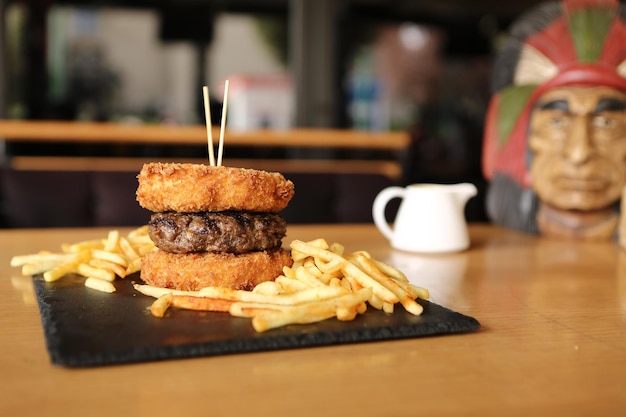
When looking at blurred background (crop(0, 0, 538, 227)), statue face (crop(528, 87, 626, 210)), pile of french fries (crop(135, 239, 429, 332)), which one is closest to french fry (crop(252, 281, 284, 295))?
pile of french fries (crop(135, 239, 429, 332))

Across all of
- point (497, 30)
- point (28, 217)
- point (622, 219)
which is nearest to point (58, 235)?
point (28, 217)

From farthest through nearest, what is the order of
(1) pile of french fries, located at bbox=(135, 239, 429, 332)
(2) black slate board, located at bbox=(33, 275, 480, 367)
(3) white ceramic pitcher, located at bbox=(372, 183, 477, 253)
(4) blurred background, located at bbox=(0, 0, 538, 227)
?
(4) blurred background, located at bbox=(0, 0, 538, 227) < (3) white ceramic pitcher, located at bbox=(372, 183, 477, 253) < (1) pile of french fries, located at bbox=(135, 239, 429, 332) < (2) black slate board, located at bbox=(33, 275, 480, 367)

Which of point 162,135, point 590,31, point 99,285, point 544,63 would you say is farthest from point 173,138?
point 99,285

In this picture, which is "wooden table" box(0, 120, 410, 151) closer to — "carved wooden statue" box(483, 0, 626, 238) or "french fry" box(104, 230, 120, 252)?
"carved wooden statue" box(483, 0, 626, 238)

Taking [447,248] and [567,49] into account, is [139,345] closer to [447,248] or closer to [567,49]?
[447,248]

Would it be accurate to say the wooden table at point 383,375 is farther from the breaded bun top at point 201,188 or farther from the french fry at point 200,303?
the breaded bun top at point 201,188

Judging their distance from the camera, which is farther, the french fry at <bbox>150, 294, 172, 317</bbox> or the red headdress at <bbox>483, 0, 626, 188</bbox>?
the red headdress at <bbox>483, 0, 626, 188</bbox>
